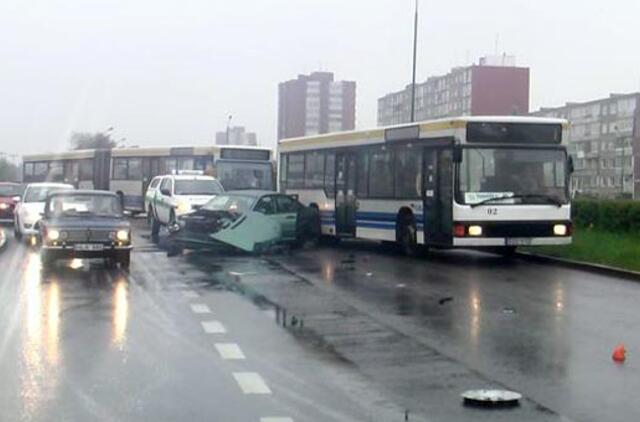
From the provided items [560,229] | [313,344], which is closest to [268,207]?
[560,229]

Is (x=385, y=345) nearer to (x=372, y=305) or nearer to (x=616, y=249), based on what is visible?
(x=372, y=305)

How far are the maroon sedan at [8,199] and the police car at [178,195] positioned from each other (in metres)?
7.19

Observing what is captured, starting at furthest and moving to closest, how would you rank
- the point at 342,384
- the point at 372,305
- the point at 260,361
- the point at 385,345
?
the point at 372,305, the point at 385,345, the point at 260,361, the point at 342,384

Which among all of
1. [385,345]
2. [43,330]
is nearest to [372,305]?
[385,345]

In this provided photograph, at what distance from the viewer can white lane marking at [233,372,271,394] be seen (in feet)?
29.6

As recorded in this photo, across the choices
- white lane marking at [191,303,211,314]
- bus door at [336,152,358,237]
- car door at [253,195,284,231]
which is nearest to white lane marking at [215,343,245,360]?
white lane marking at [191,303,211,314]

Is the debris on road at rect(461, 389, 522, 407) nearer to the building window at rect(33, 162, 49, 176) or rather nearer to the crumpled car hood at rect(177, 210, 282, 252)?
the crumpled car hood at rect(177, 210, 282, 252)

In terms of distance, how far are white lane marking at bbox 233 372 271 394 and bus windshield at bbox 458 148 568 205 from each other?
12.5m

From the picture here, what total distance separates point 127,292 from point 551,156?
9.68 metres

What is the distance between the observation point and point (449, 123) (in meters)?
22.3

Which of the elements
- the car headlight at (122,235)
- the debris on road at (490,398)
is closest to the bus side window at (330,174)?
the car headlight at (122,235)

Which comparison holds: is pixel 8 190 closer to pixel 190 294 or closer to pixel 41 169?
pixel 41 169

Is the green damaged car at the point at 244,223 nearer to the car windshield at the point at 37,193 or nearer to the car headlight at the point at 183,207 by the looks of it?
the car headlight at the point at 183,207

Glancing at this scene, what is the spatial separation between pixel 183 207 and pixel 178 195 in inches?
29.2
